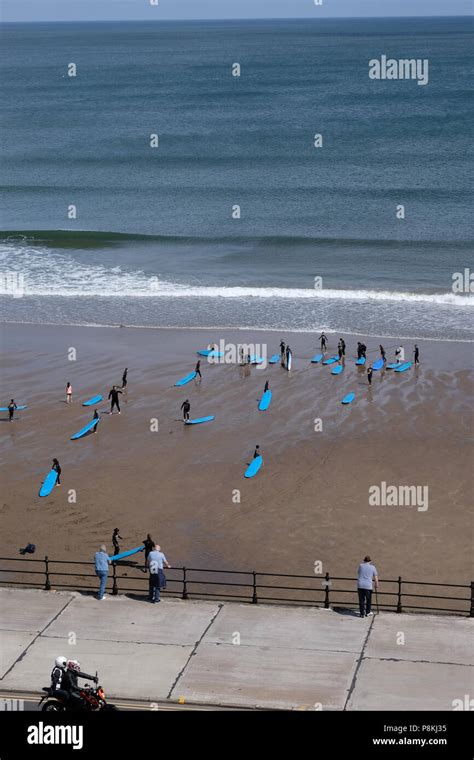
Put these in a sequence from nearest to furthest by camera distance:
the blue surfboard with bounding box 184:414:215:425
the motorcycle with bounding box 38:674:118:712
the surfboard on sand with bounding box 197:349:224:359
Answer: the motorcycle with bounding box 38:674:118:712
the blue surfboard with bounding box 184:414:215:425
the surfboard on sand with bounding box 197:349:224:359

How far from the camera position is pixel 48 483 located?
27938mm

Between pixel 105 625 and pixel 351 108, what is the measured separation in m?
89.8

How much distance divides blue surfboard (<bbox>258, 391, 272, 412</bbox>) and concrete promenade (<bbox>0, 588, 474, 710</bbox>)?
46.1 feet

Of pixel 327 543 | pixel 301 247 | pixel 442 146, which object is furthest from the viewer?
pixel 442 146

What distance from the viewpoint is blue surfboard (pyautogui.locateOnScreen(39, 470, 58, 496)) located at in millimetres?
27547

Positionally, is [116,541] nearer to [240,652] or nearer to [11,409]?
[240,652]

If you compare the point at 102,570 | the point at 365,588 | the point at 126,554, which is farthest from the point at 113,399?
the point at 365,588

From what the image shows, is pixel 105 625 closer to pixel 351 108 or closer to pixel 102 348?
pixel 102 348

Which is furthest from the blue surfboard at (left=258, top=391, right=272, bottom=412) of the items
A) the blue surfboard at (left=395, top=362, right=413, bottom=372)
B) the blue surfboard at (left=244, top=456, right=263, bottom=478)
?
the blue surfboard at (left=395, top=362, right=413, bottom=372)

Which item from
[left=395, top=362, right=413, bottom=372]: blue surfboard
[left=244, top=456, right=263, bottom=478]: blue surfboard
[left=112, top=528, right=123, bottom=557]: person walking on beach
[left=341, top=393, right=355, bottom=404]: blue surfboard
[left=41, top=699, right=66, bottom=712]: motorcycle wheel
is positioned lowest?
[left=41, top=699, right=66, bottom=712]: motorcycle wheel

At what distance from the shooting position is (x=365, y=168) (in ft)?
252

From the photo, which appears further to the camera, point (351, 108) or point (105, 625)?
point (351, 108)

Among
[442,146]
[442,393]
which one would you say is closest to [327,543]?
[442,393]

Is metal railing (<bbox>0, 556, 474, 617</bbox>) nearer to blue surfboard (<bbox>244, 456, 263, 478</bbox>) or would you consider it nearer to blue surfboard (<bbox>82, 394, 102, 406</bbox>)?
blue surfboard (<bbox>244, 456, 263, 478</bbox>)
